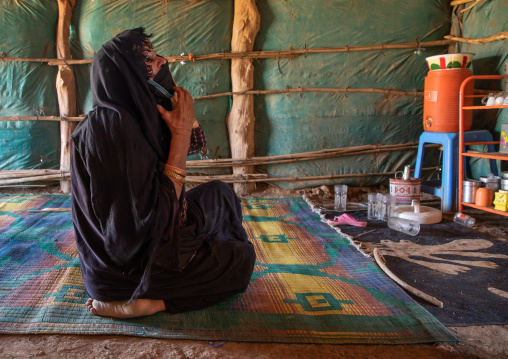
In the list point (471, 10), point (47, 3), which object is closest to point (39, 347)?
point (47, 3)

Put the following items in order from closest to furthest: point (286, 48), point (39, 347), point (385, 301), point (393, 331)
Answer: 1. point (39, 347)
2. point (393, 331)
3. point (385, 301)
4. point (286, 48)

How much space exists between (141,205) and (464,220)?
2504 mm

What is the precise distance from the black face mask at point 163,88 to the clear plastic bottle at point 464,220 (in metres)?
2.37

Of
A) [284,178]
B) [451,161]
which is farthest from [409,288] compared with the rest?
[284,178]

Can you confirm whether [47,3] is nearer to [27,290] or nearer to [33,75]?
[33,75]

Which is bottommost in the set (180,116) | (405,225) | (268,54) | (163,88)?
(405,225)

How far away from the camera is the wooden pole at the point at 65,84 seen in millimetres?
3762

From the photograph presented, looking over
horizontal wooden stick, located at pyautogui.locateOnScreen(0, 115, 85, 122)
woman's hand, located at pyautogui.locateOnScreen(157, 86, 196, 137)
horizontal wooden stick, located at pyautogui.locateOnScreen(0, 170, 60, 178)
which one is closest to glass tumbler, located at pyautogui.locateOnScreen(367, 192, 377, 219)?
woman's hand, located at pyautogui.locateOnScreen(157, 86, 196, 137)

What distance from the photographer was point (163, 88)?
1493 mm

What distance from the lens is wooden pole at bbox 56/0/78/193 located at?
148 inches

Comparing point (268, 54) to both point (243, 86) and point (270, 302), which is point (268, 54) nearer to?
point (243, 86)

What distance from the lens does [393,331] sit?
1.54 metres

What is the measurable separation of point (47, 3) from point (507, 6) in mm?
3940

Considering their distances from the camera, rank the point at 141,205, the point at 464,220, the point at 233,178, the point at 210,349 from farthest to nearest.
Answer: the point at 233,178 < the point at 464,220 < the point at 210,349 < the point at 141,205
